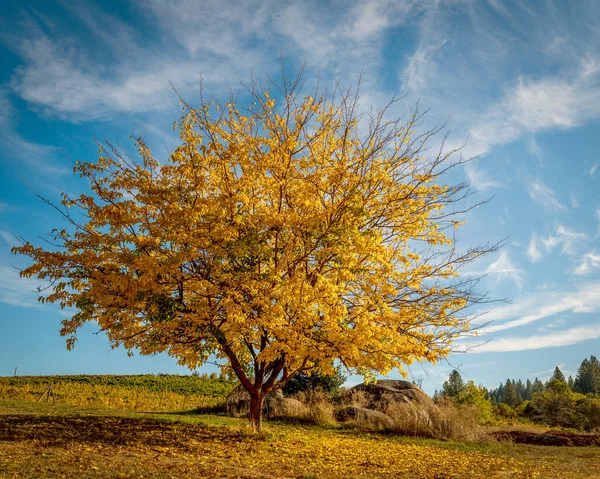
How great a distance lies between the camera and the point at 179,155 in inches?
421

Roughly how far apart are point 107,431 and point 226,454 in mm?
3644

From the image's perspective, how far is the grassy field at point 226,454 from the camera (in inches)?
297

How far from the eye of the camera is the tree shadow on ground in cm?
980

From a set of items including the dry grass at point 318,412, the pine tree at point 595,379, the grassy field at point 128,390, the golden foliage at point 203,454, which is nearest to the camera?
the golden foliage at point 203,454

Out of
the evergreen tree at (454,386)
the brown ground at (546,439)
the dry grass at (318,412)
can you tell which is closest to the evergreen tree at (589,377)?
the evergreen tree at (454,386)

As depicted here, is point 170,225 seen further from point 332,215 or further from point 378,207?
point 378,207

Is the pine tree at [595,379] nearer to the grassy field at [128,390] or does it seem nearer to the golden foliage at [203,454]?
the grassy field at [128,390]

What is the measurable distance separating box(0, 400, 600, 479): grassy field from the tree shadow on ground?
0.07ft

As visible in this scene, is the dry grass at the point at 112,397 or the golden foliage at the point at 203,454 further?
the dry grass at the point at 112,397

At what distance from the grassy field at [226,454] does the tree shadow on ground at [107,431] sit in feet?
0.07

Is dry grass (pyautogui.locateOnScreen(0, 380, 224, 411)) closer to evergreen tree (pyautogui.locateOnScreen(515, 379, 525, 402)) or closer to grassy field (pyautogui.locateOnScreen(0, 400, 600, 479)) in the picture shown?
grassy field (pyautogui.locateOnScreen(0, 400, 600, 479))

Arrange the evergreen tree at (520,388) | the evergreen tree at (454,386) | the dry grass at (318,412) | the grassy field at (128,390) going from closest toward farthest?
the dry grass at (318,412) < the grassy field at (128,390) < the evergreen tree at (454,386) < the evergreen tree at (520,388)

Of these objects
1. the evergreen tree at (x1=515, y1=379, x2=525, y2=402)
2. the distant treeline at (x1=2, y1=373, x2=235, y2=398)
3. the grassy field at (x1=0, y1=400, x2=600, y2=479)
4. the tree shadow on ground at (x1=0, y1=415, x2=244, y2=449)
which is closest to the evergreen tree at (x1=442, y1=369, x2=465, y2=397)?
the distant treeline at (x1=2, y1=373, x2=235, y2=398)

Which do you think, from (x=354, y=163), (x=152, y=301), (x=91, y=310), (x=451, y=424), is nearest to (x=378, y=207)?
(x=354, y=163)
